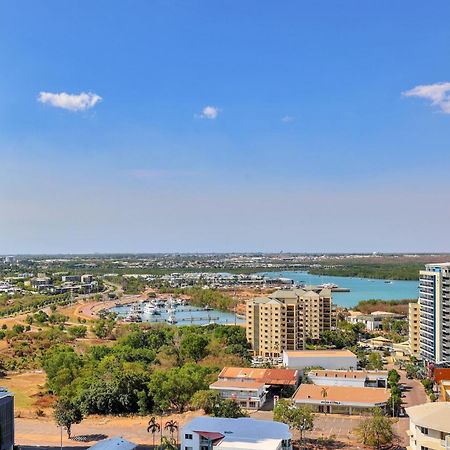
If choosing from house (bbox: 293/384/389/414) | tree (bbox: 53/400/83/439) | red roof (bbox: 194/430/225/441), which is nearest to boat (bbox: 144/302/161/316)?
house (bbox: 293/384/389/414)

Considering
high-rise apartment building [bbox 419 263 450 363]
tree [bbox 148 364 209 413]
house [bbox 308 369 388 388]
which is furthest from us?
high-rise apartment building [bbox 419 263 450 363]

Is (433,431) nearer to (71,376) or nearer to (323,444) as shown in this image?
(323,444)

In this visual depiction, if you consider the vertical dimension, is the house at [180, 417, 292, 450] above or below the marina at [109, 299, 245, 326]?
above

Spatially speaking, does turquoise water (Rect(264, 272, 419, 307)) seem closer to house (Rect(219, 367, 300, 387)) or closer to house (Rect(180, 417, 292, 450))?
house (Rect(219, 367, 300, 387))

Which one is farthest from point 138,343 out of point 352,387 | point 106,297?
point 106,297

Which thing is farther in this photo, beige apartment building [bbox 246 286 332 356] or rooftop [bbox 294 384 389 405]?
beige apartment building [bbox 246 286 332 356]

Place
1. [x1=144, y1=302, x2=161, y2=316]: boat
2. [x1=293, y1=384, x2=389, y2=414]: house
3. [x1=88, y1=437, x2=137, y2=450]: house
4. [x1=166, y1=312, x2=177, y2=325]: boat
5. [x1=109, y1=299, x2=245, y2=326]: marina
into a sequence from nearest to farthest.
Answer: [x1=88, y1=437, x2=137, y2=450]: house → [x1=293, y1=384, x2=389, y2=414]: house → [x1=166, y1=312, x2=177, y2=325]: boat → [x1=109, y1=299, x2=245, y2=326]: marina → [x1=144, y1=302, x2=161, y2=316]: boat

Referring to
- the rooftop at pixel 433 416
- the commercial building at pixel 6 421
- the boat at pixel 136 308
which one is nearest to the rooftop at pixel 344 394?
the rooftop at pixel 433 416

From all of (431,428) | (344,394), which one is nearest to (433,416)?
(431,428)
